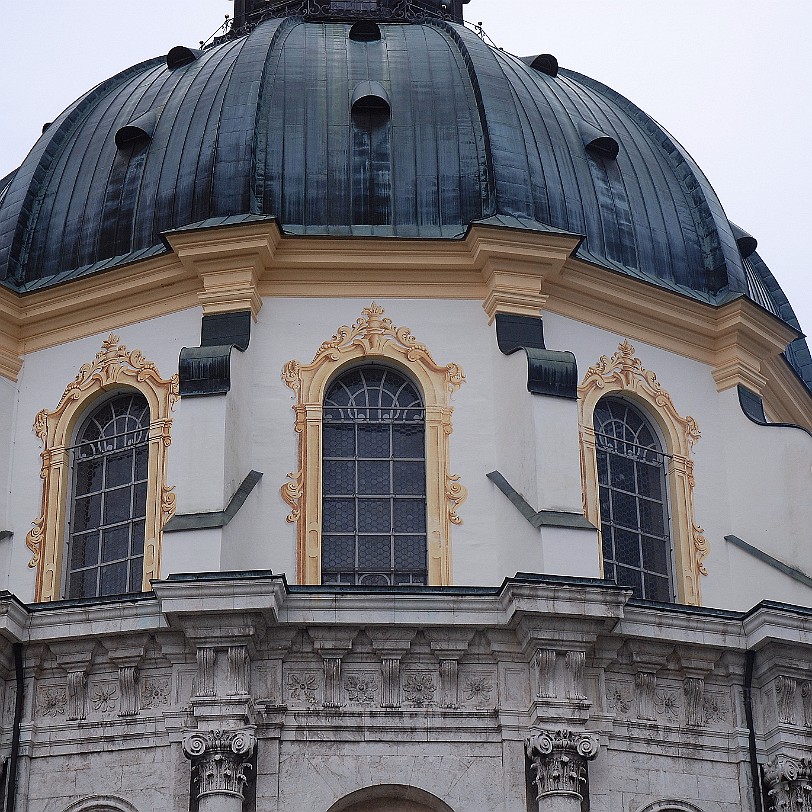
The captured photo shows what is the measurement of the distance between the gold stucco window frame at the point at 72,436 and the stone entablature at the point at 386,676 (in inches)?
78.9

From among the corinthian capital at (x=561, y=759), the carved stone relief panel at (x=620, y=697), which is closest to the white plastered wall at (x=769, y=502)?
the carved stone relief panel at (x=620, y=697)

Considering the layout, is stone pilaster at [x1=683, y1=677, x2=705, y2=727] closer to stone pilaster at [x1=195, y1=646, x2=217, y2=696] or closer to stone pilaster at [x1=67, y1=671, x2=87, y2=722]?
stone pilaster at [x1=195, y1=646, x2=217, y2=696]

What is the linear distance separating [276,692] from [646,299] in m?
8.24

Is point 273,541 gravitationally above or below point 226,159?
below

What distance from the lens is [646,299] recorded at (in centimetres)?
2950

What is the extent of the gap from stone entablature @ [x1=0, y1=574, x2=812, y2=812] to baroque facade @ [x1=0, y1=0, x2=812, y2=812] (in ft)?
0.14

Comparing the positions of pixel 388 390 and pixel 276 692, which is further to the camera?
pixel 388 390

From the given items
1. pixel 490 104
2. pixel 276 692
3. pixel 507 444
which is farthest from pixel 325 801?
pixel 490 104

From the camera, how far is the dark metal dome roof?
29.3 metres

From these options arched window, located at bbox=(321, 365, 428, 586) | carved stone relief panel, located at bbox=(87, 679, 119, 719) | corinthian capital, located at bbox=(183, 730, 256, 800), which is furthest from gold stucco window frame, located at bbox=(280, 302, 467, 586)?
corinthian capital, located at bbox=(183, 730, 256, 800)

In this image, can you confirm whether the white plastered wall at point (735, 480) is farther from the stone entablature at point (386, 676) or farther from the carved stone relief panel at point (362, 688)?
the carved stone relief panel at point (362, 688)

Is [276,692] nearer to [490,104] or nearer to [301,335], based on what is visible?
[301,335]

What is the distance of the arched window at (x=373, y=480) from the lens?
89.4 feet

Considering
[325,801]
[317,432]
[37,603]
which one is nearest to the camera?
[325,801]
